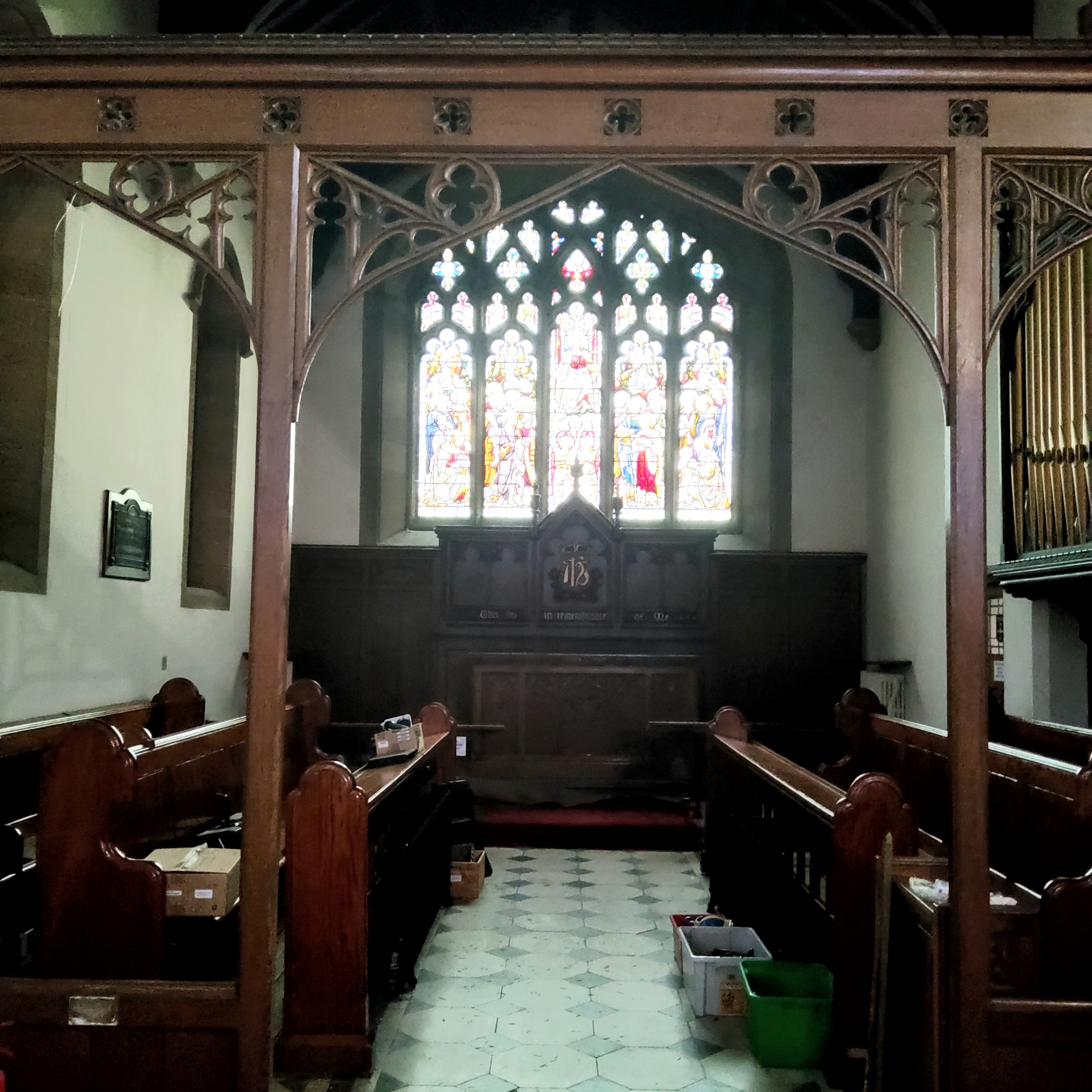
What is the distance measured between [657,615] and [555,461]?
1.78 metres

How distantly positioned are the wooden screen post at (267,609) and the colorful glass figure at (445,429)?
6.21 m

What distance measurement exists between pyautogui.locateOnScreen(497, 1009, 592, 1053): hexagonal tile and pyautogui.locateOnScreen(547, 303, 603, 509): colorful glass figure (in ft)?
18.2

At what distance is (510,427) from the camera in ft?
29.5

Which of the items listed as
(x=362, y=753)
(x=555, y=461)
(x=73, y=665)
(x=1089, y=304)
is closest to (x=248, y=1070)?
(x=73, y=665)

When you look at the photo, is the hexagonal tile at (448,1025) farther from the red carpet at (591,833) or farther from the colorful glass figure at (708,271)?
the colorful glass figure at (708,271)

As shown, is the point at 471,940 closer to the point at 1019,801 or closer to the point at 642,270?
the point at 1019,801

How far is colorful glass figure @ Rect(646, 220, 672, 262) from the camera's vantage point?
9.02m

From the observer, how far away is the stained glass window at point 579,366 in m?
8.94

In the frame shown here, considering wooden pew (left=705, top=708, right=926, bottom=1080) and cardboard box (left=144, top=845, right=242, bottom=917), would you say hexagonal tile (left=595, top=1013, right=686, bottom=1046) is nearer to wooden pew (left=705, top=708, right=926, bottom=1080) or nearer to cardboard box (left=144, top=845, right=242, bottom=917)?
wooden pew (left=705, top=708, right=926, bottom=1080)

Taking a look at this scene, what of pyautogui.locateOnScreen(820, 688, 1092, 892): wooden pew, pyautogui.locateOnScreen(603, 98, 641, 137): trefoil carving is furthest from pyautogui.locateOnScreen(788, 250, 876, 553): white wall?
pyautogui.locateOnScreen(603, 98, 641, 137): trefoil carving

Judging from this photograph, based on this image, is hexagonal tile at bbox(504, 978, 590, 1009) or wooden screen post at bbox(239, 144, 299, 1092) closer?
wooden screen post at bbox(239, 144, 299, 1092)

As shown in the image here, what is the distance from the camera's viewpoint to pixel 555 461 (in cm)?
893

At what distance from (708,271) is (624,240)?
81 centimetres

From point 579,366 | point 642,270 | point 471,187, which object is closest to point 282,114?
point 471,187
